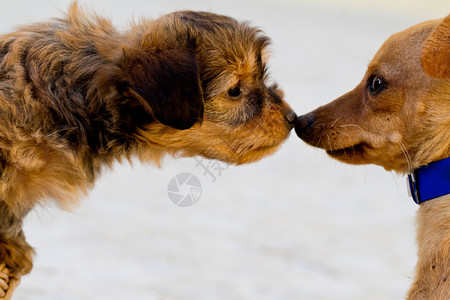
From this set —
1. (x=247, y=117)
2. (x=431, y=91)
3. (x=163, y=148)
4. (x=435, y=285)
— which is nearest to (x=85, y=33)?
(x=163, y=148)

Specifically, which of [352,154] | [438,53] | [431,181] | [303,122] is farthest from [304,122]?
[438,53]

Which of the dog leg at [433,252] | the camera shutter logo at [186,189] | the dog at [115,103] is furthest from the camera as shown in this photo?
the camera shutter logo at [186,189]

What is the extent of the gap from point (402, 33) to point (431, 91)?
34 centimetres

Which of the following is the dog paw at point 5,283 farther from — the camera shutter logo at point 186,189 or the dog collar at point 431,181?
the dog collar at point 431,181

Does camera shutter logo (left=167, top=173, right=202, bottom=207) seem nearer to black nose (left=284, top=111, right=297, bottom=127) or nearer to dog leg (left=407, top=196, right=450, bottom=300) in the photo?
black nose (left=284, top=111, right=297, bottom=127)

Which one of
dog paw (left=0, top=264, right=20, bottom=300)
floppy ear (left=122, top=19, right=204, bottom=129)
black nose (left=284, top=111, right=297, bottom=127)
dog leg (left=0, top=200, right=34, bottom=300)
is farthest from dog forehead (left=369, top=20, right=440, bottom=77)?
dog paw (left=0, top=264, right=20, bottom=300)

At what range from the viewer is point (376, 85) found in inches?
119

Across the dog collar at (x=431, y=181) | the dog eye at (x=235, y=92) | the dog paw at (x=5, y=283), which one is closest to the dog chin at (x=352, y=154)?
the dog collar at (x=431, y=181)

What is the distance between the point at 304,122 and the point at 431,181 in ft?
2.21

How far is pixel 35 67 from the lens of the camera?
109 inches

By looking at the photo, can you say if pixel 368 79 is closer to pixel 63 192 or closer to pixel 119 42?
pixel 119 42

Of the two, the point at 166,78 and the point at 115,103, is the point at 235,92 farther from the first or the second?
the point at 115,103

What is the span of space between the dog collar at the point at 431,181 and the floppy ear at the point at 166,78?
0.94m

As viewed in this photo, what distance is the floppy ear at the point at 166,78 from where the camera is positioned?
2.65 m
